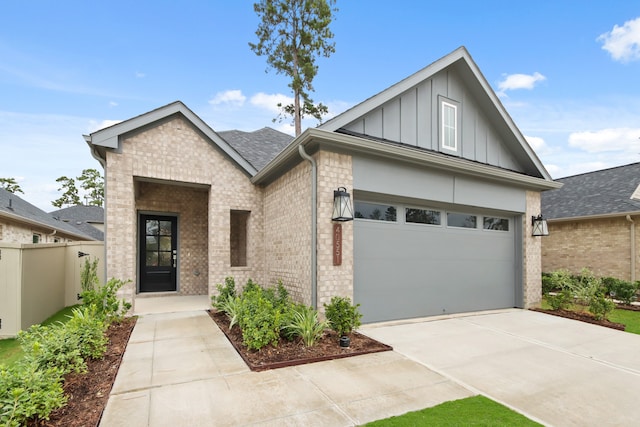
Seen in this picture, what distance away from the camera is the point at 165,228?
32.9ft

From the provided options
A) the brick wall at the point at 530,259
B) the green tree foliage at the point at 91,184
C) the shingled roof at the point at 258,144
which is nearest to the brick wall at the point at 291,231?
the shingled roof at the point at 258,144

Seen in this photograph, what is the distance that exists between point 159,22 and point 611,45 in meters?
17.1

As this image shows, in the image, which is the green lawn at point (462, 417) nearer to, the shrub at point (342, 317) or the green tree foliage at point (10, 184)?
the shrub at point (342, 317)

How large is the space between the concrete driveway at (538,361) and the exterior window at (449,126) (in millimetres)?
4244

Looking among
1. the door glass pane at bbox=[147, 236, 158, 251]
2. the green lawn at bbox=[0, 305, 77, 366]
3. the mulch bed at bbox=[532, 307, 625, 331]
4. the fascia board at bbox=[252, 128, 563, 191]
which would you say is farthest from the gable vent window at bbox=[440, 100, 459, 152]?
the green lawn at bbox=[0, 305, 77, 366]

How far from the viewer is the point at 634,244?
35.4ft

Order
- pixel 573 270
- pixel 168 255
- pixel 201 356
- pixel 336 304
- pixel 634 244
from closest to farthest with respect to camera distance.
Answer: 1. pixel 201 356
2. pixel 336 304
3. pixel 168 255
4. pixel 634 244
5. pixel 573 270

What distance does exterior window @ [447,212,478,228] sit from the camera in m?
8.04

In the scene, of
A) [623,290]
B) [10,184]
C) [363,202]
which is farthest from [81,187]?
[623,290]

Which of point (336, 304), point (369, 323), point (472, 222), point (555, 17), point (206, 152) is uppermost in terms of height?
point (555, 17)

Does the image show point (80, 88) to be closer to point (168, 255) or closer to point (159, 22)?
point (159, 22)

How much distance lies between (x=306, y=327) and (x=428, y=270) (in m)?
3.70

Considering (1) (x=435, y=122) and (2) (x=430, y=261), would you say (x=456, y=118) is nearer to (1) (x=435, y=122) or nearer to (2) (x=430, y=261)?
(1) (x=435, y=122)

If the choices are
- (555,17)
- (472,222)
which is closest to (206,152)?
(472,222)
